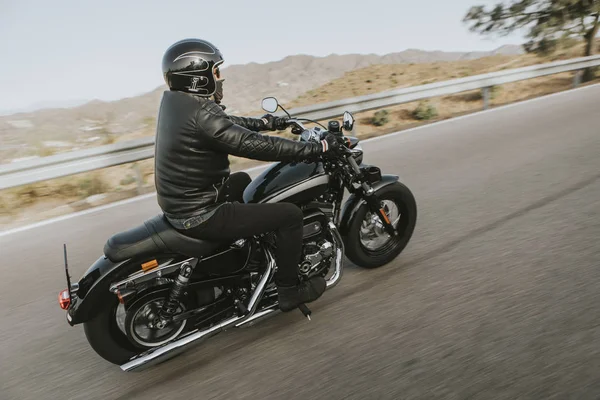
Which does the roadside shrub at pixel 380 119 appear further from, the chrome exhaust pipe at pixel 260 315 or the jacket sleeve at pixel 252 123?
the chrome exhaust pipe at pixel 260 315

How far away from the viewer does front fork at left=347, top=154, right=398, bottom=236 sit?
3312 mm

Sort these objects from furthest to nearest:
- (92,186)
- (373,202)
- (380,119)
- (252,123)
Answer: (380,119) < (92,186) < (252,123) < (373,202)

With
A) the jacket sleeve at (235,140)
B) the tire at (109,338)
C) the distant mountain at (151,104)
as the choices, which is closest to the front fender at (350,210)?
the jacket sleeve at (235,140)

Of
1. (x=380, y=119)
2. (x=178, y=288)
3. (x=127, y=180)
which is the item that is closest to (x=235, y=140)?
(x=178, y=288)

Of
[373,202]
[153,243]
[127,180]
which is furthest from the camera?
[127,180]

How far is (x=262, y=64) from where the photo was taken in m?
39.7

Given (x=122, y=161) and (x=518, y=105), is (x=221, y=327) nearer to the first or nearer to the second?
(x=122, y=161)

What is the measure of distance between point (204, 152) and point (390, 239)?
189cm

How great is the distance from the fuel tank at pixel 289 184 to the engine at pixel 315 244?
16 centimetres

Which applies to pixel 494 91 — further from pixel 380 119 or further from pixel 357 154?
pixel 357 154

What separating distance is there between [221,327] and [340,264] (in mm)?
968

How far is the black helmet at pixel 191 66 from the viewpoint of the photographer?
2.62 m

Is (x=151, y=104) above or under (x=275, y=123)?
above

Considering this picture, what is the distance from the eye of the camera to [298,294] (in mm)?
3160
